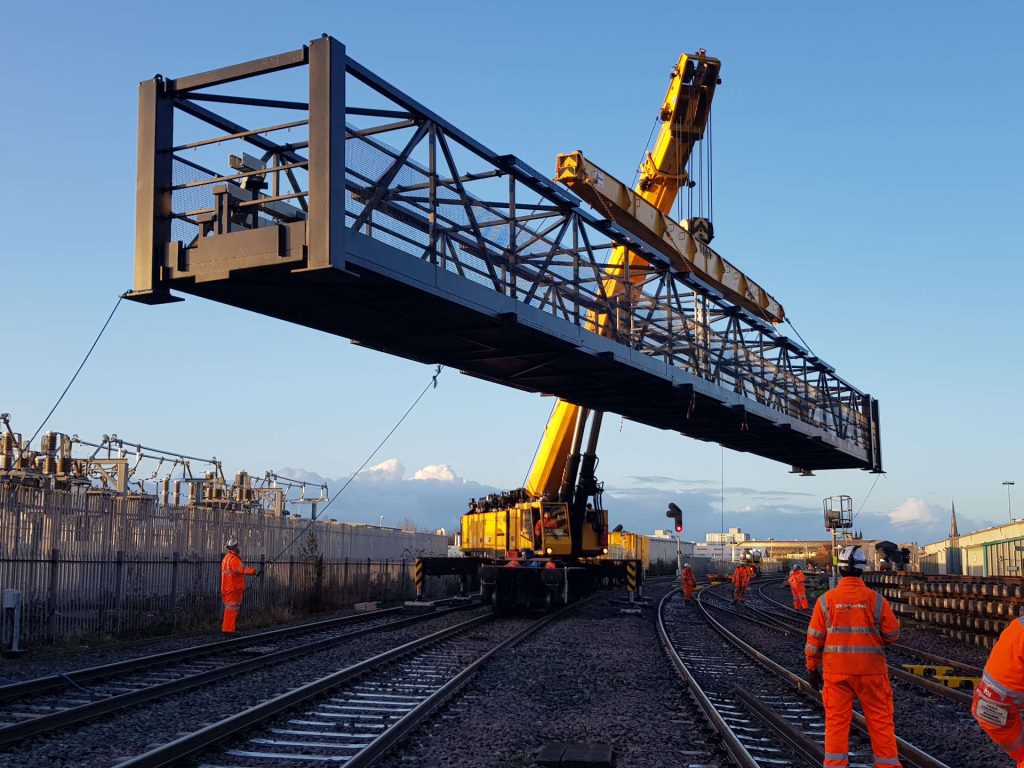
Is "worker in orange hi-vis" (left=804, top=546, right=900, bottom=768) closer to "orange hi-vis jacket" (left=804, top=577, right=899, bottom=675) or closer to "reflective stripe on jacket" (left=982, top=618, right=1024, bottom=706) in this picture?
"orange hi-vis jacket" (left=804, top=577, right=899, bottom=675)

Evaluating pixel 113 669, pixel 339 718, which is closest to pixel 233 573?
pixel 113 669

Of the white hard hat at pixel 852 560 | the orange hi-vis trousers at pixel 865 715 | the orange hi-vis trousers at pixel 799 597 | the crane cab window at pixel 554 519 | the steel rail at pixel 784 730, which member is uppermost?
the crane cab window at pixel 554 519

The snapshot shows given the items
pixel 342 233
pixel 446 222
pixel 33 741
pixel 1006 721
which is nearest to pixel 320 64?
pixel 342 233

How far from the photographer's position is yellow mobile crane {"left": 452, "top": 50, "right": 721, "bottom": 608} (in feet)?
80.3

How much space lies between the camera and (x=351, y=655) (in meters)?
14.6

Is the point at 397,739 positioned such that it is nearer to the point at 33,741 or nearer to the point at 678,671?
the point at 33,741

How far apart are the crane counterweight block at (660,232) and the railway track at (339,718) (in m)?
8.99

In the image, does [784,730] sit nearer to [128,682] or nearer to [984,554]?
[128,682]

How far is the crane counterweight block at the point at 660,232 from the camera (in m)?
18.5

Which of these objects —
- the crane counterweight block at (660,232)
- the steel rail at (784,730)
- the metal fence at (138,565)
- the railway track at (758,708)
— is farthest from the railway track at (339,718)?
the crane counterweight block at (660,232)

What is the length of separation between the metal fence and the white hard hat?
12575 mm

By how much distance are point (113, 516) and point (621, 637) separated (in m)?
9.69

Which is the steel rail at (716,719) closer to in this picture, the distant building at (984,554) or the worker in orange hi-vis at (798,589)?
the worker in orange hi-vis at (798,589)

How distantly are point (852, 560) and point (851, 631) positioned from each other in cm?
67
